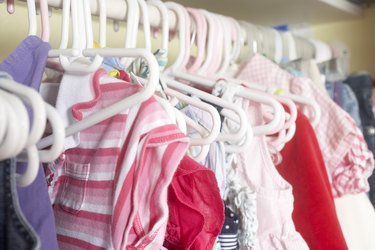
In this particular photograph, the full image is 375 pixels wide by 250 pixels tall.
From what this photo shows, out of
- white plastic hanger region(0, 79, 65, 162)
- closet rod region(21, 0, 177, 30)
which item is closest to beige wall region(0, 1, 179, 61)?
closet rod region(21, 0, 177, 30)

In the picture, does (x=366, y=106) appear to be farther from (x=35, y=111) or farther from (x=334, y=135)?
(x=35, y=111)

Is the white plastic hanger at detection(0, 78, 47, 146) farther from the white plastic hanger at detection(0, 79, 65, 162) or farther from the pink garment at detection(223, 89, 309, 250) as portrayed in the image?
the pink garment at detection(223, 89, 309, 250)

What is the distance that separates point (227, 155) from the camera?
60 centimetres

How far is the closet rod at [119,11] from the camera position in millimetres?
518

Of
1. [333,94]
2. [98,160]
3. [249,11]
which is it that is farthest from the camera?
[249,11]

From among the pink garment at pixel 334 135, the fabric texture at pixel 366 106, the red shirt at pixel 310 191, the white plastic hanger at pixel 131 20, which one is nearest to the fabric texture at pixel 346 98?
the fabric texture at pixel 366 106

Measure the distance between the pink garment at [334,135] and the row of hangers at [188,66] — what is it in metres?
0.05

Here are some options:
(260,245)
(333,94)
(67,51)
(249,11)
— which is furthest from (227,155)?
(249,11)

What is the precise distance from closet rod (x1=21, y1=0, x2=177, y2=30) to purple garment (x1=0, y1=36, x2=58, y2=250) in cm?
10

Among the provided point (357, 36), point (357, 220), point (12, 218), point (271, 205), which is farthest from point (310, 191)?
point (357, 36)

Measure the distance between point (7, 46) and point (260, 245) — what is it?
57cm

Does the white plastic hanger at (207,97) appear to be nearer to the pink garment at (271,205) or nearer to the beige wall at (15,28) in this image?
the pink garment at (271,205)

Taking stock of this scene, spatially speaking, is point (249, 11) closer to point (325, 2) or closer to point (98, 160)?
point (325, 2)

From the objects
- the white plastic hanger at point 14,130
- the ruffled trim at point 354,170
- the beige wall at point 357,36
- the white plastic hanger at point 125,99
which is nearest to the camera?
the white plastic hanger at point 14,130
